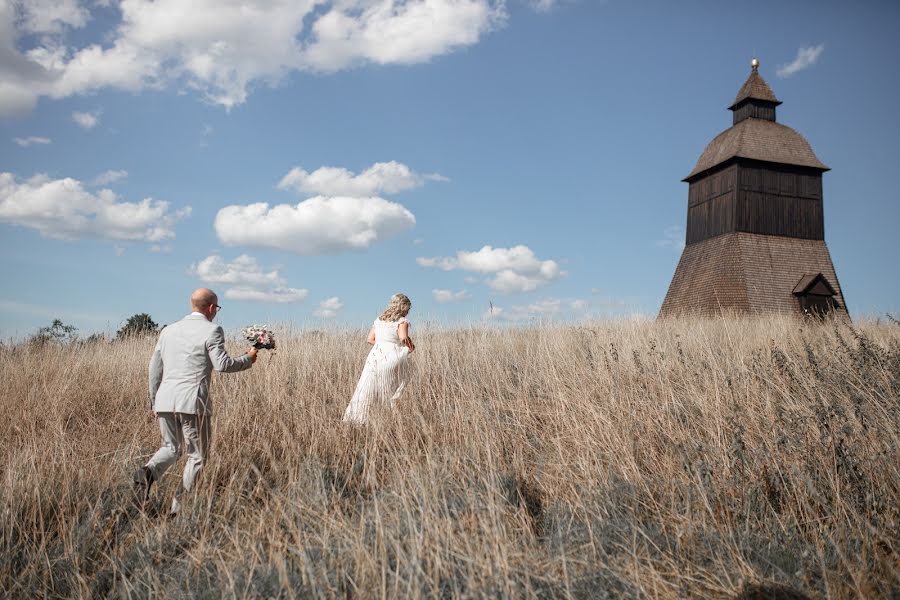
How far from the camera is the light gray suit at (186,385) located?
4680mm

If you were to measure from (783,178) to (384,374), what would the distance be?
25771mm

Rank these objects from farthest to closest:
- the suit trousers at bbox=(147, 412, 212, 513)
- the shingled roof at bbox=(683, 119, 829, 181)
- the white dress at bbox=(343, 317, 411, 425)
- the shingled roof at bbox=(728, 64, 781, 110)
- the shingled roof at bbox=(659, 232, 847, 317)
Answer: the shingled roof at bbox=(728, 64, 781, 110), the shingled roof at bbox=(683, 119, 829, 181), the shingled roof at bbox=(659, 232, 847, 317), the white dress at bbox=(343, 317, 411, 425), the suit trousers at bbox=(147, 412, 212, 513)

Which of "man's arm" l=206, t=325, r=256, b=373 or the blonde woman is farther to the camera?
the blonde woman

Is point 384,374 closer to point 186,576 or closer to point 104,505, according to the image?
point 104,505

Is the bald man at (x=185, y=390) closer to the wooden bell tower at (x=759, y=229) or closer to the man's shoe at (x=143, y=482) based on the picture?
the man's shoe at (x=143, y=482)

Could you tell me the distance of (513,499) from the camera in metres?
4.46

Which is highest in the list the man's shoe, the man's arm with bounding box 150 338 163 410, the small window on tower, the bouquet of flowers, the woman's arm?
the small window on tower

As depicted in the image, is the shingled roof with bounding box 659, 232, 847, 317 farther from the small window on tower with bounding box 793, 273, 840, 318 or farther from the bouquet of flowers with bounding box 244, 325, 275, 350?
the bouquet of flowers with bounding box 244, 325, 275, 350

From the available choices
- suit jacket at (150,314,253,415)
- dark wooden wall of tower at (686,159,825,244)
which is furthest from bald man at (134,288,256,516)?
dark wooden wall of tower at (686,159,825,244)

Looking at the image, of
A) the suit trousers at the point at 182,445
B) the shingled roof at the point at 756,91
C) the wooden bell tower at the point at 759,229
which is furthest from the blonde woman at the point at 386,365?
the shingled roof at the point at 756,91

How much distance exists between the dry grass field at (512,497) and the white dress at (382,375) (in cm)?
30

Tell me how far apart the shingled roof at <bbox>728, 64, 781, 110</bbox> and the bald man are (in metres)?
30.4

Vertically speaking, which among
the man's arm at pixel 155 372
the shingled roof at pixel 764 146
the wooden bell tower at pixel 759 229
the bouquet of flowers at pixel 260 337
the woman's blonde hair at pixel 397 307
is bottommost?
the man's arm at pixel 155 372

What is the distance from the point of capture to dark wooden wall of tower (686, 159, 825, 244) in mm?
25250
